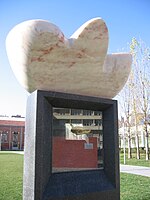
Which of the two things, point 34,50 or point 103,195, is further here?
point 103,195

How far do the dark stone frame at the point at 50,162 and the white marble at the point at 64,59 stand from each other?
194mm

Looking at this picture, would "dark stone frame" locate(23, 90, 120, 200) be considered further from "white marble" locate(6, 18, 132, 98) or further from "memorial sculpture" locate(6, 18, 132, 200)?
"white marble" locate(6, 18, 132, 98)

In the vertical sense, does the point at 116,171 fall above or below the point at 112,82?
below

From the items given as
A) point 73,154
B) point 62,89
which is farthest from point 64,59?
point 73,154

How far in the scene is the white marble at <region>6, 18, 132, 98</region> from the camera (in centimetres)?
304

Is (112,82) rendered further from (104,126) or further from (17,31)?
(17,31)

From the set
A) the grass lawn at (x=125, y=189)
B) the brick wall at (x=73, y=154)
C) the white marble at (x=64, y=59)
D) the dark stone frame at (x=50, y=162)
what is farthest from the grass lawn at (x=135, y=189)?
the white marble at (x=64, y=59)

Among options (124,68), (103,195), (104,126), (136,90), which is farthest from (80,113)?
(136,90)

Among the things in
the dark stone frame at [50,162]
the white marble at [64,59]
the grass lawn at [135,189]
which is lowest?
the grass lawn at [135,189]

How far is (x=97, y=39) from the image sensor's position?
331 centimetres

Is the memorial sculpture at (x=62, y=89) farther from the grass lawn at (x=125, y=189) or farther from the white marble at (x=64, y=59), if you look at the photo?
the grass lawn at (x=125, y=189)

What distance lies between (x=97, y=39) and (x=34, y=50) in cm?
93

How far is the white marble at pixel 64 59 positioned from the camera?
3.04 m

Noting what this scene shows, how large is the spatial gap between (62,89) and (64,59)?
470mm
